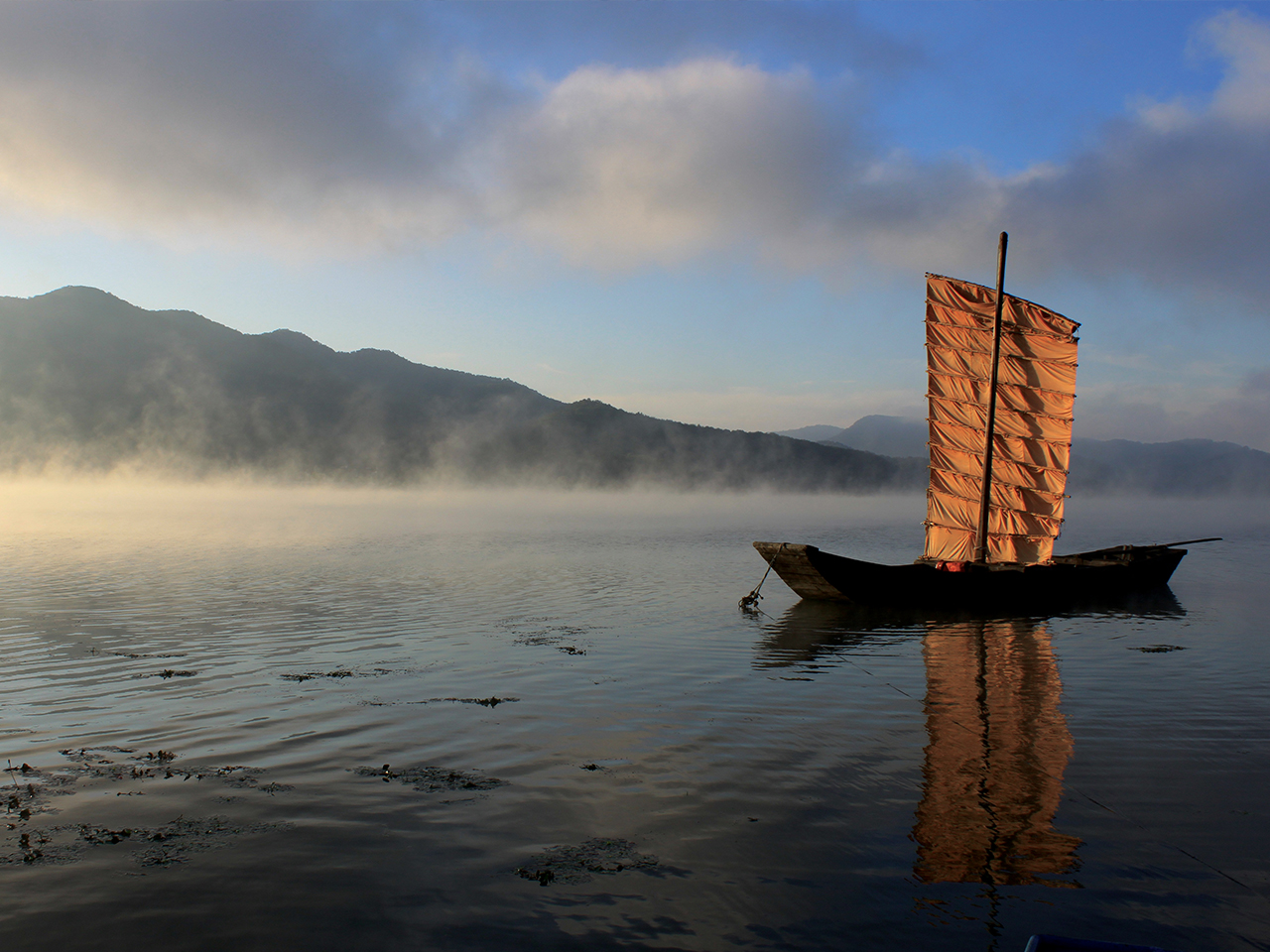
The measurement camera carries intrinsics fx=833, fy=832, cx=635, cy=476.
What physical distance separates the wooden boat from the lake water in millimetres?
12553

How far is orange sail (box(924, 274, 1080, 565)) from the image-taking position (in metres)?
37.6

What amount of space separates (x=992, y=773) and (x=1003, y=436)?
99.8 ft

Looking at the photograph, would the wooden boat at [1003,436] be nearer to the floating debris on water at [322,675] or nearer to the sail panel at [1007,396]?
the sail panel at [1007,396]

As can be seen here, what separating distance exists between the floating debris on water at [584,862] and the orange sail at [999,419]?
33.5 m

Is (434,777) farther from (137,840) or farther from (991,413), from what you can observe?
(991,413)

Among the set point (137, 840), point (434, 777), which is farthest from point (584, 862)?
point (137, 840)

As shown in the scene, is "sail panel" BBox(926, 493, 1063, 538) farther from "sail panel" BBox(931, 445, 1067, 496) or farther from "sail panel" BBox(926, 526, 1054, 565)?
"sail panel" BBox(931, 445, 1067, 496)

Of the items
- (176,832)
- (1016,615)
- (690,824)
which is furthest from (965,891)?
(1016,615)

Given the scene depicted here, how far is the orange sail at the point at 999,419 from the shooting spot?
123ft

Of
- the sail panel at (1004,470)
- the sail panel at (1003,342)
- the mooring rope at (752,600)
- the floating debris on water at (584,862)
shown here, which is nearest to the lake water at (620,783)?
the floating debris on water at (584,862)

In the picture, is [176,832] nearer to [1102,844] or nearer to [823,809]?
[823,809]

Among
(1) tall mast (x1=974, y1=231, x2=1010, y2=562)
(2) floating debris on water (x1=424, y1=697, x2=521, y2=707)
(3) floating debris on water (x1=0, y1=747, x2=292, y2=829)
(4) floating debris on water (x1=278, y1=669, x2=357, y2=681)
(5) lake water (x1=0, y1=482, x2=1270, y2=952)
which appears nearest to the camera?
(5) lake water (x1=0, y1=482, x2=1270, y2=952)

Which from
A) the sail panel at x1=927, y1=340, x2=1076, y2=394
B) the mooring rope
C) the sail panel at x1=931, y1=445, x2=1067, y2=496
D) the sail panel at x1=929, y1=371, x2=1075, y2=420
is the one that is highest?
the sail panel at x1=927, y1=340, x2=1076, y2=394

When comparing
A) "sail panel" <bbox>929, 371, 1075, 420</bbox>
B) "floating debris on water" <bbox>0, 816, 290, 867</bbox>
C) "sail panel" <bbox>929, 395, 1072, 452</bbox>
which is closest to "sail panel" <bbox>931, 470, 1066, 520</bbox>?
"sail panel" <bbox>929, 395, 1072, 452</bbox>
